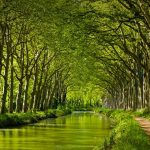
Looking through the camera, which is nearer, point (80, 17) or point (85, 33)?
point (80, 17)

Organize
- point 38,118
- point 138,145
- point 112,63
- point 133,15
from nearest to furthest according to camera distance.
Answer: point 138,145 → point 133,15 → point 38,118 → point 112,63

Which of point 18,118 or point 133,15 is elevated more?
point 133,15

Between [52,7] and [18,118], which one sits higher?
[52,7]

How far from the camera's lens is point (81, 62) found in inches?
2906

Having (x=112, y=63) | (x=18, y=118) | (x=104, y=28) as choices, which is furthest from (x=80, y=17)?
(x=112, y=63)

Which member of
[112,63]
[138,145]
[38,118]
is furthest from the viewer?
[112,63]

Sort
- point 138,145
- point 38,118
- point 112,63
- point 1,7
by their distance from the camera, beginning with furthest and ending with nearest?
point 112,63
point 38,118
point 1,7
point 138,145

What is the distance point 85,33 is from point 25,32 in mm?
7975

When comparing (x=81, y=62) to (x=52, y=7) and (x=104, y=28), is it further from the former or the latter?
(x=52, y=7)

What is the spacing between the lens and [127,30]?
5156cm

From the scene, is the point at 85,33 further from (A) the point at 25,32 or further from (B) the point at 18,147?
(B) the point at 18,147

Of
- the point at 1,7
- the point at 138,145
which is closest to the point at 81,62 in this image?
the point at 1,7

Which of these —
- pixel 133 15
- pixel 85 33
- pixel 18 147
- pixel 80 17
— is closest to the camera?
pixel 18 147

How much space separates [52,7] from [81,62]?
1453 inches
